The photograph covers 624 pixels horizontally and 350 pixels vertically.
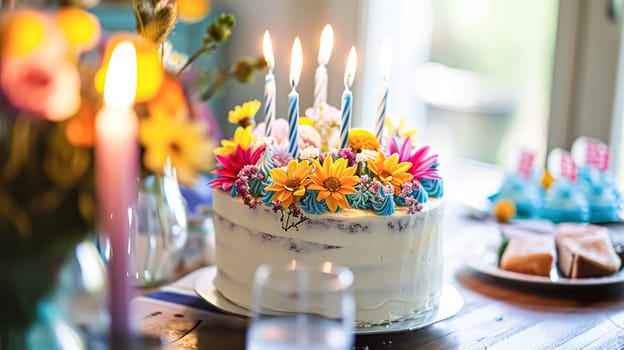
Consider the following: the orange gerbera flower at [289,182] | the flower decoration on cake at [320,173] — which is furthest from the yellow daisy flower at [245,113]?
the orange gerbera flower at [289,182]

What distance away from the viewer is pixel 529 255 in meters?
1.51

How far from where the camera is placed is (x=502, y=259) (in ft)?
5.09

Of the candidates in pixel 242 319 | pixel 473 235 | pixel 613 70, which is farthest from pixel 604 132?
pixel 242 319

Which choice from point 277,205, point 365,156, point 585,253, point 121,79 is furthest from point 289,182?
point 585,253

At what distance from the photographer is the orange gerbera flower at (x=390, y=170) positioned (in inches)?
47.6

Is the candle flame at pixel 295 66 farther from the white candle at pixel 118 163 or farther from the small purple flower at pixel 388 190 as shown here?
the white candle at pixel 118 163

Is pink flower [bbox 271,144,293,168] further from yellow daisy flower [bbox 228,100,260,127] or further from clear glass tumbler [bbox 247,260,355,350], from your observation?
clear glass tumbler [bbox 247,260,355,350]

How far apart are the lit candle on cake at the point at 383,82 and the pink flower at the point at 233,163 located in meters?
0.19

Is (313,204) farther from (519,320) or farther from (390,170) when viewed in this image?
(519,320)

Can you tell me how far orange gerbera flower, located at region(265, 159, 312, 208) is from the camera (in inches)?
45.5

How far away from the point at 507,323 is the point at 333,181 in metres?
0.38

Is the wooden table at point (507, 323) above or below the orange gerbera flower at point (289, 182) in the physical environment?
below

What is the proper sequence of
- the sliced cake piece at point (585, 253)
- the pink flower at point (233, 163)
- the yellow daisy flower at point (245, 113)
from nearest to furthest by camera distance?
the pink flower at point (233, 163) < the yellow daisy flower at point (245, 113) < the sliced cake piece at point (585, 253)

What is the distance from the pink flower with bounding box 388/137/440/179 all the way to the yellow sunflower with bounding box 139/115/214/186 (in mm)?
553
